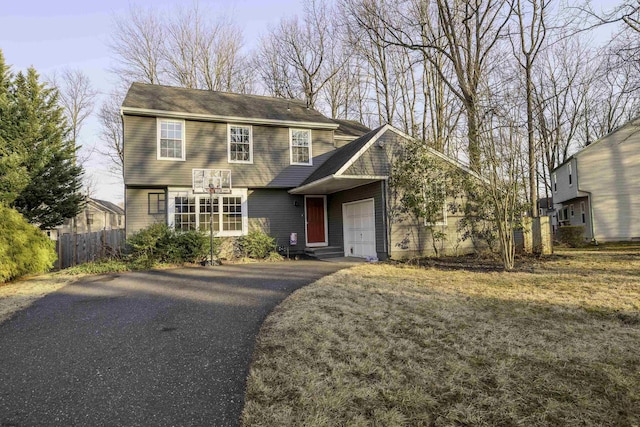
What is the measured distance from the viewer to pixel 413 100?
21.2 m

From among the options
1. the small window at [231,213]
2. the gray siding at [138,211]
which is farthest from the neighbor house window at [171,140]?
the small window at [231,213]

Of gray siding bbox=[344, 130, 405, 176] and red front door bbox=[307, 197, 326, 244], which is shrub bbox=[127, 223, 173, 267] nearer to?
red front door bbox=[307, 197, 326, 244]

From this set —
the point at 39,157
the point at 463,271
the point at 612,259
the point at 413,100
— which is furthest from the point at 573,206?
the point at 39,157

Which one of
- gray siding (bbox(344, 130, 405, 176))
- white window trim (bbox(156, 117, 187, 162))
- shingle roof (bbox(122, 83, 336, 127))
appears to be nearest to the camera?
gray siding (bbox(344, 130, 405, 176))

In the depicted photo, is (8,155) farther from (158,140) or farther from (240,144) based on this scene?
(240,144)

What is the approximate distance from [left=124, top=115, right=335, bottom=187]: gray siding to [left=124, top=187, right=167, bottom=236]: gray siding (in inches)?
22.0

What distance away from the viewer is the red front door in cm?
1411

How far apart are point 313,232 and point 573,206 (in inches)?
708

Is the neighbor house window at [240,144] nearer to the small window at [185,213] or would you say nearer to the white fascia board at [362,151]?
the small window at [185,213]

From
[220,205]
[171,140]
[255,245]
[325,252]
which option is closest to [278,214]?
[255,245]

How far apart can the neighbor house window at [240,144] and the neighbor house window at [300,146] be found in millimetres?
1661

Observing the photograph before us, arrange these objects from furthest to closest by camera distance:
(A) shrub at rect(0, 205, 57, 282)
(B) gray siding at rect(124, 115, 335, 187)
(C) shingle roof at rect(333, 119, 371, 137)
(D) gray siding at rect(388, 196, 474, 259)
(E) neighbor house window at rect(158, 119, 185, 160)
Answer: (C) shingle roof at rect(333, 119, 371, 137), (E) neighbor house window at rect(158, 119, 185, 160), (B) gray siding at rect(124, 115, 335, 187), (D) gray siding at rect(388, 196, 474, 259), (A) shrub at rect(0, 205, 57, 282)

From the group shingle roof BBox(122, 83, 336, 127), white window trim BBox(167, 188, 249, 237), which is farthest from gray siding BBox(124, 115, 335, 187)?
shingle roof BBox(122, 83, 336, 127)

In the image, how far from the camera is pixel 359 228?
12.4m
